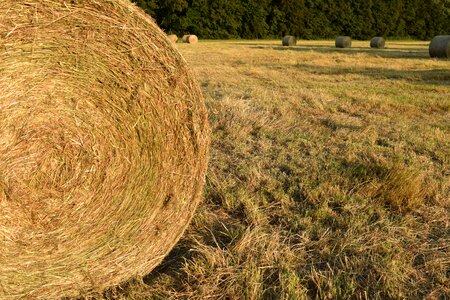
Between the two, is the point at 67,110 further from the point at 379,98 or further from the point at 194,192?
the point at 379,98

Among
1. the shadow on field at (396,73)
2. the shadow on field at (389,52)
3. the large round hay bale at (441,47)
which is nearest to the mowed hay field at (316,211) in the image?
the shadow on field at (396,73)

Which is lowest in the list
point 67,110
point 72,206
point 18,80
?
point 72,206

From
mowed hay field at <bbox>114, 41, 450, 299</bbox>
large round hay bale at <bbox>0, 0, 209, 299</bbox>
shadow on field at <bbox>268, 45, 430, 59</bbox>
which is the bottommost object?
shadow on field at <bbox>268, 45, 430, 59</bbox>

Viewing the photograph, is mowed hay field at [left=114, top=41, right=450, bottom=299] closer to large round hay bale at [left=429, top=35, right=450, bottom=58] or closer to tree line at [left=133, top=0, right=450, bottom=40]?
large round hay bale at [left=429, top=35, right=450, bottom=58]

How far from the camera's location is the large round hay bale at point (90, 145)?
2658 millimetres

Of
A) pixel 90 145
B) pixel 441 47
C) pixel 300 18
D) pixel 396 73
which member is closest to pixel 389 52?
pixel 441 47

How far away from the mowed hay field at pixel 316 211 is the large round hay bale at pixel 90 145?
33cm

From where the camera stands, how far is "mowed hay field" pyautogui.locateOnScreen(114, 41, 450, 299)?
2.92m

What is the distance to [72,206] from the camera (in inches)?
116

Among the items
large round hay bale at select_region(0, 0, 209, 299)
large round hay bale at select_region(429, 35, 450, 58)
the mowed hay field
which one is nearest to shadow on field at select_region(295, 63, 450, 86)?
the mowed hay field

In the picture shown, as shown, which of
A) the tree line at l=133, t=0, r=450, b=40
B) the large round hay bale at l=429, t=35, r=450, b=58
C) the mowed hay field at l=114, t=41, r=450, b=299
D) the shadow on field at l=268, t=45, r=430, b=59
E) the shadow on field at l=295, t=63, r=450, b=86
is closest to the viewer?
the mowed hay field at l=114, t=41, r=450, b=299

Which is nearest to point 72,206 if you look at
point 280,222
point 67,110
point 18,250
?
point 18,250

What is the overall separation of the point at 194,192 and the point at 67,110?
3.48 ft

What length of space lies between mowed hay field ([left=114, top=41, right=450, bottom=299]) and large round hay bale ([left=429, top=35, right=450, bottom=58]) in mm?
12985
